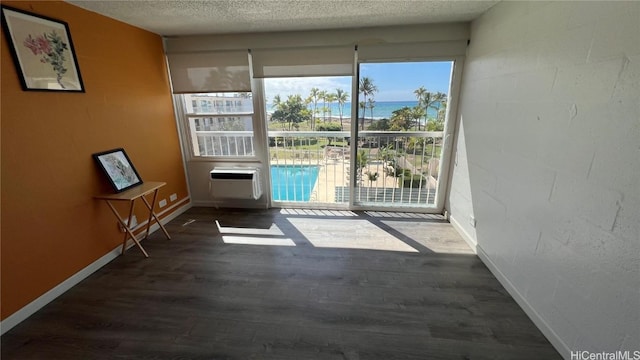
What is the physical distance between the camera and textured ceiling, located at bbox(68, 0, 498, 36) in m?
1.96

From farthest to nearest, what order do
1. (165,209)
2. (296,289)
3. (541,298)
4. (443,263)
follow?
(165,209) < (443,263) < (296,289) < (541,298)

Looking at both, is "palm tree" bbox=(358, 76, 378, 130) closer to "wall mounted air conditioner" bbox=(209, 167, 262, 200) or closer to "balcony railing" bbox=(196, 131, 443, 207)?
"balcony railing" bbox=(196, 131, 443, 207)

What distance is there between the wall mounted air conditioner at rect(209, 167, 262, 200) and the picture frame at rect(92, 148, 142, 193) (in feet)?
2.91

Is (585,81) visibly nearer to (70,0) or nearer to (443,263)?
(443,263)

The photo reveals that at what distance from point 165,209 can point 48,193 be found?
1.26m

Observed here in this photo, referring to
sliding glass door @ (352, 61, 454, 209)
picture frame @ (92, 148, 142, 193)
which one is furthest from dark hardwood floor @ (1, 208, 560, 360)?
sliding glass door @ (352, 61, 454, 209)

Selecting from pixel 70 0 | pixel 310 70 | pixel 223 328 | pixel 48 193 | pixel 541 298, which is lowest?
pixel 223 328

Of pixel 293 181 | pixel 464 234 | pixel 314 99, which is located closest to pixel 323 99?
pixel 314 99

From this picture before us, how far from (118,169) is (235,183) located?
1.19 metres

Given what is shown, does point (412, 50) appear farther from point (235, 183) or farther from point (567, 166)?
point (235, 183)

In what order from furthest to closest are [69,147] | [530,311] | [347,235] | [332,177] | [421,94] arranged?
[332,177] → [421,94] → [347,235] → [69,147] → [530,311]

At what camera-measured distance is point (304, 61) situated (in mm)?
2746

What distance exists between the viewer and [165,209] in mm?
2996

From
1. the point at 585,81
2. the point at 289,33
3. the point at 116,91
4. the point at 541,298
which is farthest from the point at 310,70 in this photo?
the point at 541,298
